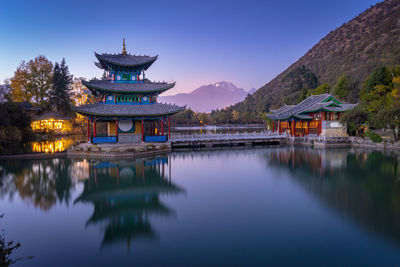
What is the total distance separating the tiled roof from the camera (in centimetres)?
2236

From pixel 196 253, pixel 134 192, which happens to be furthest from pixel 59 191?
pixel 196 253

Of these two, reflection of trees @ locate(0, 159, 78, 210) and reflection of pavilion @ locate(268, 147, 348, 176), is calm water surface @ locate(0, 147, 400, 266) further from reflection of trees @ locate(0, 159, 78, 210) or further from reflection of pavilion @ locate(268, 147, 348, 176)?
reflection of pavilion @ locate(268, 147, 348, 176)

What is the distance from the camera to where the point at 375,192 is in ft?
35.9

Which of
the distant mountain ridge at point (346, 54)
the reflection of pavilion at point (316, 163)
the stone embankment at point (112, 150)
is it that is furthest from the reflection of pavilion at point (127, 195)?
the distant mountain ridge at point (346, 54)

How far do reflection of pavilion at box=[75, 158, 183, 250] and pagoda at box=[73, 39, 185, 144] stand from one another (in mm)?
6387

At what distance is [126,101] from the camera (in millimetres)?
24734

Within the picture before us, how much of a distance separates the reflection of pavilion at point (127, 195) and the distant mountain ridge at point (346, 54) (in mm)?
60306

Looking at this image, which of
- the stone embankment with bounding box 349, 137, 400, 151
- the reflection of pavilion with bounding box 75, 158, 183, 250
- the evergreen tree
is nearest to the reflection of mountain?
the stone embankment with bounding box 349, 137, 400, 151

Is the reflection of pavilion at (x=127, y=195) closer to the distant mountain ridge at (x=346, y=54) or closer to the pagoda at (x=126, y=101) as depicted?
the pagoda at (x=126, y=101)

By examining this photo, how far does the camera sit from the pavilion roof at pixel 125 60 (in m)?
23.8

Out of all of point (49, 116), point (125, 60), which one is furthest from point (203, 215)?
point (49, 116)

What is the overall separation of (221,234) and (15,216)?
24.8 feet

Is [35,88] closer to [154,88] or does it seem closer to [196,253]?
[154,88]

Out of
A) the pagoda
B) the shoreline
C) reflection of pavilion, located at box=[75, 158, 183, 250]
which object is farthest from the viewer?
the pagoda
